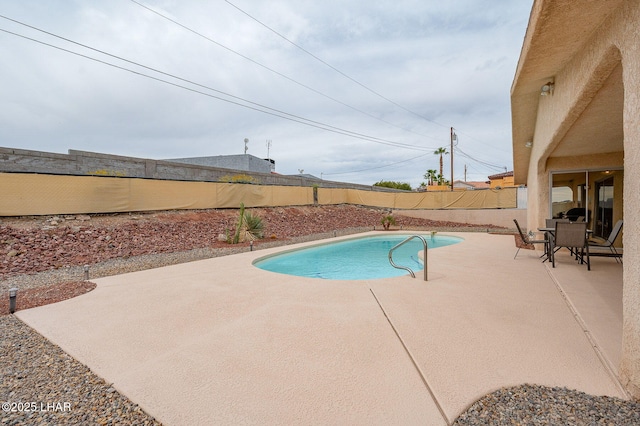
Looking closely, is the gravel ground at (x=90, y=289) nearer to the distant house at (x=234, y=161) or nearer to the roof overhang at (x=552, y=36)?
the roof overhang at (x=552, y=36)

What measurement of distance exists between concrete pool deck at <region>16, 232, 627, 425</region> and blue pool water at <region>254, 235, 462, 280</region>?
2.46m

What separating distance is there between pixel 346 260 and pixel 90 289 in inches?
241

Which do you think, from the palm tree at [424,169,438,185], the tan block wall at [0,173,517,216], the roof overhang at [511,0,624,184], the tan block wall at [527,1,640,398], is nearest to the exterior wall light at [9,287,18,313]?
the tan block wall at [0,173,517,216]

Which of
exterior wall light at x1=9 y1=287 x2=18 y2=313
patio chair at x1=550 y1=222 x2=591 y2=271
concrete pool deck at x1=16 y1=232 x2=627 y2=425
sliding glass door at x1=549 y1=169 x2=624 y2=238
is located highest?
sliding glass door at x1=549 y1=169 x2=624 y2=238

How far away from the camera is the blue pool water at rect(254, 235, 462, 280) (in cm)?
715

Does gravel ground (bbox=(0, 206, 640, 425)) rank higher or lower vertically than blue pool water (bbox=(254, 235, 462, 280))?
higher

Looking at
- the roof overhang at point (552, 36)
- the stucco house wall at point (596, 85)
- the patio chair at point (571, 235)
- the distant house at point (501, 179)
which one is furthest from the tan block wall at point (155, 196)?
the distant house at point (501, 179)

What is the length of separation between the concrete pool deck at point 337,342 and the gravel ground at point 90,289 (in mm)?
117

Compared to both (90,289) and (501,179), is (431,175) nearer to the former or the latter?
(501,179)

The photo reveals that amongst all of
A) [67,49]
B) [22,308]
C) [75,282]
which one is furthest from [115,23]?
[22,308]

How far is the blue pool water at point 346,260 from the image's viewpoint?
282 inches

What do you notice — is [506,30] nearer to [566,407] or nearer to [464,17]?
[464,17]

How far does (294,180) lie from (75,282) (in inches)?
543

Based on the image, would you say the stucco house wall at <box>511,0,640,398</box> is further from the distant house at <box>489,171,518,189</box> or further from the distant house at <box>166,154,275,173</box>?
the distant house at <box>489,171,518,189</box>
